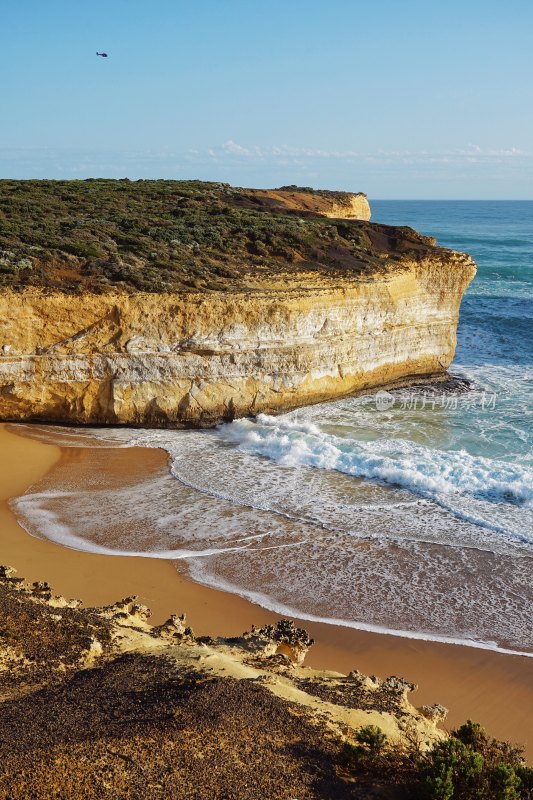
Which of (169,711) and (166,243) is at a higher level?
(166,243)

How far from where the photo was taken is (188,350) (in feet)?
63.6

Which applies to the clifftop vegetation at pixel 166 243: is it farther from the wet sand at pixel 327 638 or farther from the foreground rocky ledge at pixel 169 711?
the foreground rocky ledge at pixel 169 711

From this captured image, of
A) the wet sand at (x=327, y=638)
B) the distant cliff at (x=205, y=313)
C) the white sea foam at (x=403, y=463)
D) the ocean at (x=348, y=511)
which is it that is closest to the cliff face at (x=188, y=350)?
the distant cliff at (x=205, y=313)

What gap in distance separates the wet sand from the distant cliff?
5562 millimetres

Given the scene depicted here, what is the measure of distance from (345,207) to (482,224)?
61.7 meters

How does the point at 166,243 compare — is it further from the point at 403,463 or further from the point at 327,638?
the point at 327,638

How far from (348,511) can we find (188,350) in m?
7.02

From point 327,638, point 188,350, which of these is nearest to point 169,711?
point 327,638

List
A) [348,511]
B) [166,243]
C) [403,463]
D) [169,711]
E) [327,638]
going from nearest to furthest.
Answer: [169,711] → [327,638] → [348,511] → [403,463] → [166,243]

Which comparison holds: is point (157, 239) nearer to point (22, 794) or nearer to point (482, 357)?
point (482, 357)

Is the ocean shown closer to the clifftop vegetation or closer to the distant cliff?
the distant cliff

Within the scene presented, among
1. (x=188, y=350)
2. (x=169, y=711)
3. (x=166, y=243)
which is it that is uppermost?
(x=166, y=243)

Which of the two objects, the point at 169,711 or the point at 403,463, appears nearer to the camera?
the point at 169,711

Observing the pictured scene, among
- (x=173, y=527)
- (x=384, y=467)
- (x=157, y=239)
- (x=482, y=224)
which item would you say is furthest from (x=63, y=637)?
(x=482, y=224)
